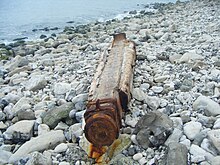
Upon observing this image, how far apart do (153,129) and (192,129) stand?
1.46 feet

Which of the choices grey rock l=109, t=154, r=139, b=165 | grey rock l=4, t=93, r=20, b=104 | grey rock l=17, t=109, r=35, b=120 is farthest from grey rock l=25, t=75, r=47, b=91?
grey rock l=109, t=154, r=139, b=165

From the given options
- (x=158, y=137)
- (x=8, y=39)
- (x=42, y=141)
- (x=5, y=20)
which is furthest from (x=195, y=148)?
(x=5, y=20)

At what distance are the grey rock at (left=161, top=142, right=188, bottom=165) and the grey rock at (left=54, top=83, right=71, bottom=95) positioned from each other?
2.52 meters

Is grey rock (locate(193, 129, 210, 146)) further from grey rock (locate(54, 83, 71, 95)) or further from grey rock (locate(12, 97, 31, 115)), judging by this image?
grey rock (locate(12, 97, 31, 115))

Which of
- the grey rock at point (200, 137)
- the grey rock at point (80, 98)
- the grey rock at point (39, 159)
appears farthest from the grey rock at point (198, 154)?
the grey rock at point (80, 98)

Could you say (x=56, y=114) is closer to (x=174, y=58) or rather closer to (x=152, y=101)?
(x=152, y=101)

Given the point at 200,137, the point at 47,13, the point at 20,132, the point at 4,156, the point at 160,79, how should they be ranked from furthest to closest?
1. the point at 47,13
2. the point at 160,79
3. the point at 20,132
4. the point at 4,156
5. the point at 200,137

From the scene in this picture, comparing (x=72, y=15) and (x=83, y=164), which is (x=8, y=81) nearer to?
(x=83, y=164)

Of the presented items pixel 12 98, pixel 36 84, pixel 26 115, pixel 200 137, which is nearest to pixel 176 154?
pixel 200 137

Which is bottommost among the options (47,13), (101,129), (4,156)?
(47,13)

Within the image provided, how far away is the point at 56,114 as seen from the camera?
Result: 436 centimetres

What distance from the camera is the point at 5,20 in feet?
66.9

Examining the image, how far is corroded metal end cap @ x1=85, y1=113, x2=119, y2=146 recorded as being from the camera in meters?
3.16

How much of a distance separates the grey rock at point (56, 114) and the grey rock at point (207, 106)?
1699mm
